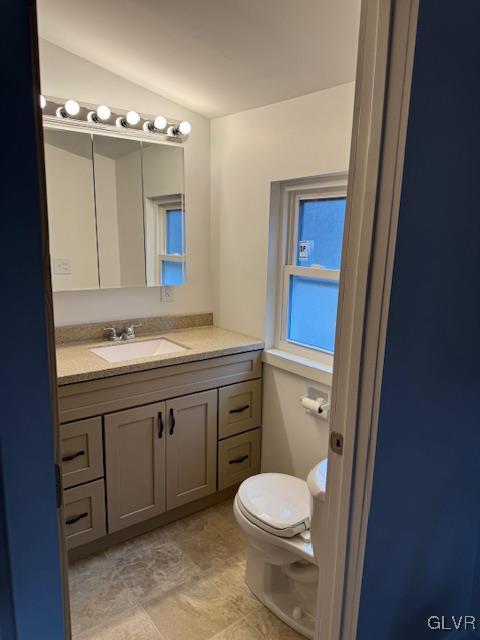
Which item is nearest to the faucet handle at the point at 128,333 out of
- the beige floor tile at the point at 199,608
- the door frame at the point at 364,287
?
the beige floor tile at the point at 199,608

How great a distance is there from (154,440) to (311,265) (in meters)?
1.17

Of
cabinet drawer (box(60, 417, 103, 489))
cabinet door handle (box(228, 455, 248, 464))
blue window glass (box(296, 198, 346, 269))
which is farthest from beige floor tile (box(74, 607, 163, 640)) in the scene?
blue window glass (box(296, 198, 346, 269))

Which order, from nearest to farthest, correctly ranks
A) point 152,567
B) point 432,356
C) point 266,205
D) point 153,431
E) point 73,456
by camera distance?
1. point 432,356
2. point 73,456
3. point 152,567
4. point 153,431
5. point 266,205

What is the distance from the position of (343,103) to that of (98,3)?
3.40 ft

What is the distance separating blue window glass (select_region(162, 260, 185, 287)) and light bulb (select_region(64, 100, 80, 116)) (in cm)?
87

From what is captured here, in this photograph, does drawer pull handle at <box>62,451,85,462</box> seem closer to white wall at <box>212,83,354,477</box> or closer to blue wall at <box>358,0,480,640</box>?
white wall at <box>212,83,354,477</box>

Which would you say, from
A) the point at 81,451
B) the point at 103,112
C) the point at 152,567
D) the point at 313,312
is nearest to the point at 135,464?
the point at 81,451

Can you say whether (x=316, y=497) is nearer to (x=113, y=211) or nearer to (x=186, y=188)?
(x=113, y=211)

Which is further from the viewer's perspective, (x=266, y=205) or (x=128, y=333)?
(x=128, y=333)

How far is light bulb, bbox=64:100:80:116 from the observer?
208 centimetres

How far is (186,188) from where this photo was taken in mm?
2545

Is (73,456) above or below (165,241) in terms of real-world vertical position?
below

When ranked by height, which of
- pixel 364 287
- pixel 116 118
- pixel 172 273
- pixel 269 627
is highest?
pixel 116 118

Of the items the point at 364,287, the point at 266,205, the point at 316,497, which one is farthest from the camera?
the point at 266,205
